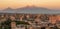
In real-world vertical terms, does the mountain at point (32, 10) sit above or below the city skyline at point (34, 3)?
below

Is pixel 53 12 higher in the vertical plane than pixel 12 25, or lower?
higher

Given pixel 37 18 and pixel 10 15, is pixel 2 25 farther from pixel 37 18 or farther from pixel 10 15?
pixel 37 18

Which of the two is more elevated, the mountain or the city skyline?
the city skyline

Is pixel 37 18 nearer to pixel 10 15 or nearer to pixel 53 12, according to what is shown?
pixel 53 12

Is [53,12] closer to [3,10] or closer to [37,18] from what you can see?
[37,18]

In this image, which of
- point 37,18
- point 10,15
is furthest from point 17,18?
point 37,18

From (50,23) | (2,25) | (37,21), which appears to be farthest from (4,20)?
(50,23)

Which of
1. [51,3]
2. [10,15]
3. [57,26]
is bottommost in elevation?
[57,26]

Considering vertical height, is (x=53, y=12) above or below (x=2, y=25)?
above
